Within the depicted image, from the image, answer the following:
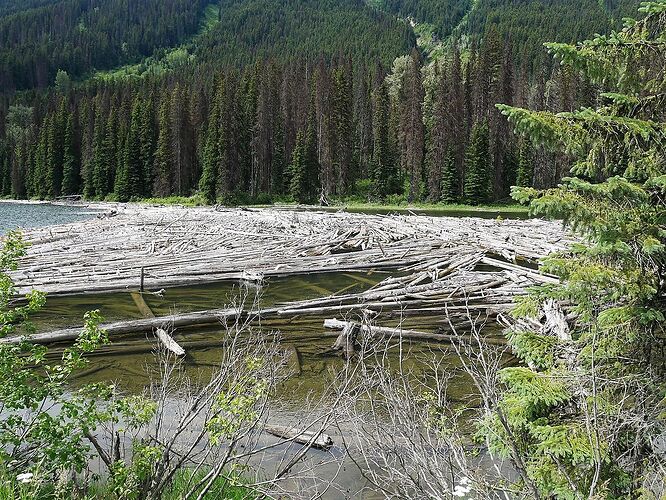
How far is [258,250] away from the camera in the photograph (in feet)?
63.4

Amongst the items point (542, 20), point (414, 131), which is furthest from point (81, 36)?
point (414, 131)

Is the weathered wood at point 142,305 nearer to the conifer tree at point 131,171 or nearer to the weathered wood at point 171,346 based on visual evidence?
the weathered wood at point 171,346

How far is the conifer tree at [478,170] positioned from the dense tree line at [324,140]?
0.48ft

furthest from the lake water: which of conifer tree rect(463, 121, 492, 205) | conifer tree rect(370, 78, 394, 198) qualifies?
conifer tree rect(463, 121, 492, 205)

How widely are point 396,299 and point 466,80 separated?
Result: 180ft

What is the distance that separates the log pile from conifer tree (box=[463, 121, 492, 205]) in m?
26.1

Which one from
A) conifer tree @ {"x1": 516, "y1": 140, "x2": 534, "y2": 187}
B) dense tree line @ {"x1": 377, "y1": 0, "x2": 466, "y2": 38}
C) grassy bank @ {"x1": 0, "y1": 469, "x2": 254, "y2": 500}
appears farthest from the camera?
dense tree line @ {"x1": 377, "y1": 0, "x2": 466, "y2": 38}

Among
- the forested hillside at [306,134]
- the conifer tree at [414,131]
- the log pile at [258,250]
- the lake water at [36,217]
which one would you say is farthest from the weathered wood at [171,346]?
the conifer tree at [414,131]

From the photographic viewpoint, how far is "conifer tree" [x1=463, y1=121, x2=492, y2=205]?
51.9 m

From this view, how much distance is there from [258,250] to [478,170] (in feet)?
126

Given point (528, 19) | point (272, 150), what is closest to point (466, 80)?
point (272, 150)

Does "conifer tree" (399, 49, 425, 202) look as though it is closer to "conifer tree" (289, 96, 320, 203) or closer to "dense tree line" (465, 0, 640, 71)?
"conifer tree" (289, 96, 320, 203)

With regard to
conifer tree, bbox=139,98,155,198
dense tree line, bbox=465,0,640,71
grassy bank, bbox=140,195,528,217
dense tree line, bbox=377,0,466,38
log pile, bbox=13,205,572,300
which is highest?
dense tree line, bbox=377,0,466,38

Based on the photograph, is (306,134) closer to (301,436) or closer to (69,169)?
(69,169)
